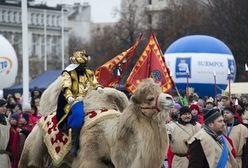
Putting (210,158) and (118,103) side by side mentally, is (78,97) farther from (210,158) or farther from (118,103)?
(210,158)

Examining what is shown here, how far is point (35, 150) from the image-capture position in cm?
1479

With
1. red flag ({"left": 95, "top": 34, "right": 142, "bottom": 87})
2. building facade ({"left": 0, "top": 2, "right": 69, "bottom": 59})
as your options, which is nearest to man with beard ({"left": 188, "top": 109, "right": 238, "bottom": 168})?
red flag ({"left": 95, "top": 34, "right": 142, "bottom": 87})

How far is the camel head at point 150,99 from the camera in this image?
11430mm

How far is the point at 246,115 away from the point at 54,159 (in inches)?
213

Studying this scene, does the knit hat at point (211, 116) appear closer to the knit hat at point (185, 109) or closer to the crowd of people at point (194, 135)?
the crowd of people at point (194, 135)

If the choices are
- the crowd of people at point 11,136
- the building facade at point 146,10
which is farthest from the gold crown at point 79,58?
the building facade at point 146,10

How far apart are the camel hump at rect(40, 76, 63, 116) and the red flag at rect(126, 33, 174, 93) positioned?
11.3ft

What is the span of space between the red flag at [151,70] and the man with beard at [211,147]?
6631 millimetres

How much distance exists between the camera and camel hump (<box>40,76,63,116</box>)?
1466 cm

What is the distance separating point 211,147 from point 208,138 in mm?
121

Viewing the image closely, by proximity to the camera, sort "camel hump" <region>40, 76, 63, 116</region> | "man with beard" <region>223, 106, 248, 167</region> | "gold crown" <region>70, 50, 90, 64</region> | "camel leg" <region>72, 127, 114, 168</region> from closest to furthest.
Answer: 1. "camel leg" <region>72, 127, 114, 168</region>
2. "gold crown" <region>70, 50, 90, 64</region>
3. "camel hump" <region>40, 76, 63, 116</region>
4. "man with beard" <region>223, 106, 248, 167</region>

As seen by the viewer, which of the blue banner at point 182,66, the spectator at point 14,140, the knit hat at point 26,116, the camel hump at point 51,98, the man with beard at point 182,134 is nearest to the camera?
the camel hump at point 51,98

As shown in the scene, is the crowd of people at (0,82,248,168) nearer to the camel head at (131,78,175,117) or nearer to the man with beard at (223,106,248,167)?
the man with beard at (223,106,248,167)

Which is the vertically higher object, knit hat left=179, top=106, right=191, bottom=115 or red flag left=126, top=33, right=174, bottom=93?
red flag left=126, top=33, right=174, bottom=93
